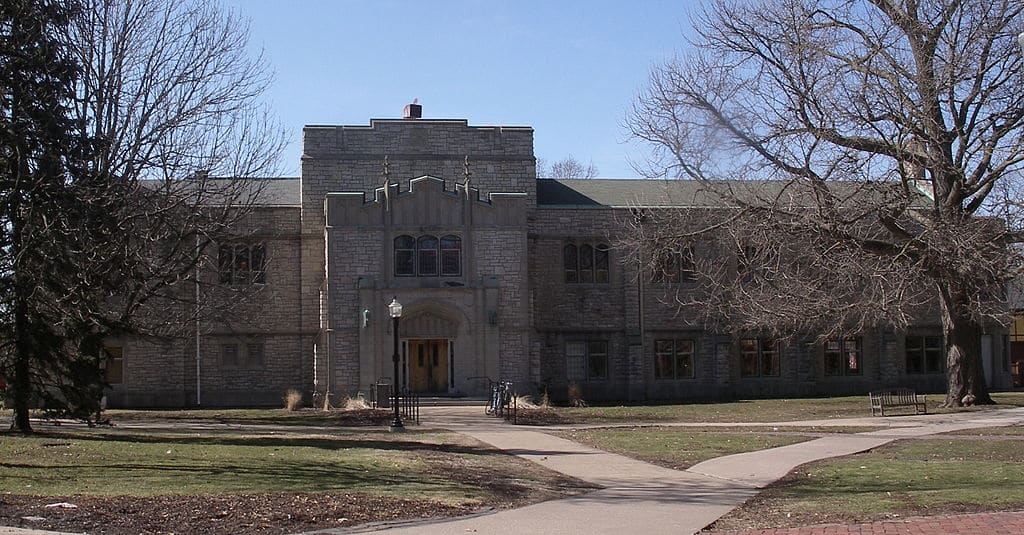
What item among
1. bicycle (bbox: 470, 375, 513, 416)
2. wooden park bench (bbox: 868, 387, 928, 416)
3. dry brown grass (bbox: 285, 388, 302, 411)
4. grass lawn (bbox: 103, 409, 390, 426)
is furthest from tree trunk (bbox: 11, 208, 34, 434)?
wooden park bench (bbox: 868, 387, 928, 416)

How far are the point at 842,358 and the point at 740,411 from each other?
1125cm

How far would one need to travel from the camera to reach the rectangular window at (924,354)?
4294cm

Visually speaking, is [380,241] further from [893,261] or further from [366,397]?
[893,261]

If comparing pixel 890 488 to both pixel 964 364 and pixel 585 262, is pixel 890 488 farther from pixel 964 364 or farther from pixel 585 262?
pixel 585 262

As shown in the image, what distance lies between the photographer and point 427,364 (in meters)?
37.2

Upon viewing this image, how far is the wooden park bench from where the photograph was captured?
2984 centimetres

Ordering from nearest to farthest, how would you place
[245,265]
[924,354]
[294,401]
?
1. [294,401]
2. [245,265]
3. [924,354]

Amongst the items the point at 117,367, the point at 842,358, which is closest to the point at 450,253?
the point at 117,367

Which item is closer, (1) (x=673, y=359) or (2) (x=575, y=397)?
(2) (x=575, y=397)

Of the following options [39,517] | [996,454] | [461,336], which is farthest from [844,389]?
[39,517]

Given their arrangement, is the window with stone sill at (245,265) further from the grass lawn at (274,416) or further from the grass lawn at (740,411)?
the grass lawn at (740,411)

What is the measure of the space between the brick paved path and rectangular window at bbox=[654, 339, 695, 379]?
2967cm

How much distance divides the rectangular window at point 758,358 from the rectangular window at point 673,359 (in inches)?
83.2

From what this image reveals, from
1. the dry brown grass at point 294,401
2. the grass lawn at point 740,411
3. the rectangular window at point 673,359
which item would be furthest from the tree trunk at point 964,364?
the dry brown grass at point 294,401
